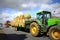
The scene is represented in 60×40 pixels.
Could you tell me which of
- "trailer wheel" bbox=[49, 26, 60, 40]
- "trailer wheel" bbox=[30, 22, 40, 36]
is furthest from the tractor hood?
"trailer wheel" bbox=[30, 22, 40, 36]

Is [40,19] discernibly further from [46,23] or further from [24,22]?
[24,22]

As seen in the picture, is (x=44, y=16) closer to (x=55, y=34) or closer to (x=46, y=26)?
(x=46, y=26)

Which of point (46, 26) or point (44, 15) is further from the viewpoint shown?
point (44, 15)

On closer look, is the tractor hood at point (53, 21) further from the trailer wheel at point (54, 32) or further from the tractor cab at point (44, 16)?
the trailer wheel at point (54, 32)

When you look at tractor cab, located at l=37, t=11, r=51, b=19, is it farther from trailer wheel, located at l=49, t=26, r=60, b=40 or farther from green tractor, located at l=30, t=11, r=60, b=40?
trailer wheel, located at l=49, t=26, r=60, b=40

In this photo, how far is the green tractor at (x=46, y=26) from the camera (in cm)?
1092

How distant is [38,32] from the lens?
12883 mm

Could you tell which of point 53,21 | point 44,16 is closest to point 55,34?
point 53,21

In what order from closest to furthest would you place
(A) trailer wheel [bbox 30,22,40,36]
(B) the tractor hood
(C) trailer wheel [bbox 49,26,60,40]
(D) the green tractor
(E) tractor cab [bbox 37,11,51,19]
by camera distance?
(C) trailer wheel [bbox 49,26,60,40] < (D) the green tractor < (B) the tractor hood < (A) trailer wheel [bbox 30,22,40,36] < (E) tractor cab [bbox 37,11,51,19]

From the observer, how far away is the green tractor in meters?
10.9

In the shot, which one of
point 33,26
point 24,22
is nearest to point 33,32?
point 33,26

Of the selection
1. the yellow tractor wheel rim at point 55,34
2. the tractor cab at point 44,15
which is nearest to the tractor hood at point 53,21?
the yellow tractor wheel rim at point 55,34

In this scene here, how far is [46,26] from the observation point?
40.9 feet

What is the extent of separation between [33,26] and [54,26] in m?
3.25
